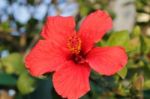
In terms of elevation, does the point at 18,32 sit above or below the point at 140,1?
below

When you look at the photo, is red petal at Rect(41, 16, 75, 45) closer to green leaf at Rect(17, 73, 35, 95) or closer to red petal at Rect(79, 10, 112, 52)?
red petal at Rect(79, 10, 112, 52)

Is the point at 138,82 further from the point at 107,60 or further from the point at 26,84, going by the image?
the point at 26,84

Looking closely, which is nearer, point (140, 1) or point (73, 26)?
point (73, 26)

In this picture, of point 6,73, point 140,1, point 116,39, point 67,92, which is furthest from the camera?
point 140,1

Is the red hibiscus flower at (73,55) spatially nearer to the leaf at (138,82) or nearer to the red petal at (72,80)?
the red petal at (72,80)

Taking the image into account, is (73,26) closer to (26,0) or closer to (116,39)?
(116,39)

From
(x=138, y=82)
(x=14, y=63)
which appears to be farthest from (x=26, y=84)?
(x=138, y=82)

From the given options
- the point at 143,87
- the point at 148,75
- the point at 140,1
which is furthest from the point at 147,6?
the point at 143,87
